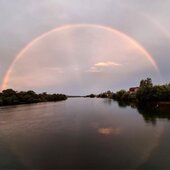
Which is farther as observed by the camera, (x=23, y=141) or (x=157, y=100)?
(x=157, y=100)

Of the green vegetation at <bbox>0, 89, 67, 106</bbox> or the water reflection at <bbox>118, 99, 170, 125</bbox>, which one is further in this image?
the green vegetation at <bbox>0, 89, 67, 106</bbox>

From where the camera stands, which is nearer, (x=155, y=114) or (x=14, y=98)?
(x=155, y=114)

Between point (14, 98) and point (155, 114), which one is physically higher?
point (14, 98)

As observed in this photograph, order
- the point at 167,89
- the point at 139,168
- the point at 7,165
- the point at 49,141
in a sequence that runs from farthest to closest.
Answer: the point at 167,89, the point at 49,141, the point at 7,165, the point at 139,168

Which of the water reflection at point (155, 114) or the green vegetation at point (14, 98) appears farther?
the green vegetation at point (14, 98)

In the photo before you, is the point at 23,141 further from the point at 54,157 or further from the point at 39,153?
the point at 54,157

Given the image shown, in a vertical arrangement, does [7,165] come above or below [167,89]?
below

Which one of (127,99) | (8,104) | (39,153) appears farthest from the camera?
(127,99)

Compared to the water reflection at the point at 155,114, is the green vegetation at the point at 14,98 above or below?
above

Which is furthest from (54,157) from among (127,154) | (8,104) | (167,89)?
(8,104)

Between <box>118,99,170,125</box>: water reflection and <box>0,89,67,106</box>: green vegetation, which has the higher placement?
<box>0,89,67,106</box>: green vegetation
